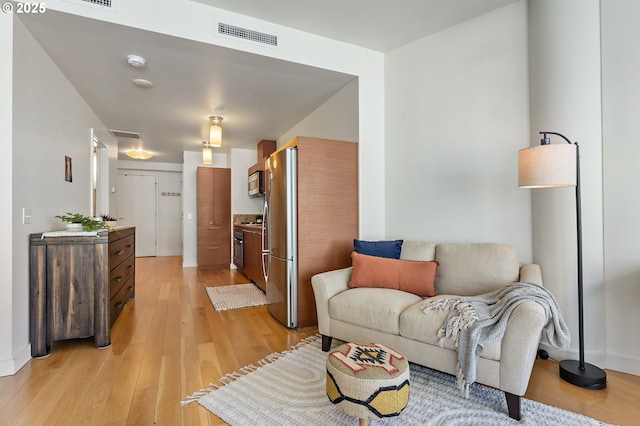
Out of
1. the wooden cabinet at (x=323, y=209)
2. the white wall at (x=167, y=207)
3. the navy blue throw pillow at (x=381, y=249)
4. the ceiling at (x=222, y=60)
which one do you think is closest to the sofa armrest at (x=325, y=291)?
the navy blue throw pillow at (x=381, y=249)

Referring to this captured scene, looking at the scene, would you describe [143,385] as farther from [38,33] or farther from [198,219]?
[198,219]

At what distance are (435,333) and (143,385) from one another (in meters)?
1.80

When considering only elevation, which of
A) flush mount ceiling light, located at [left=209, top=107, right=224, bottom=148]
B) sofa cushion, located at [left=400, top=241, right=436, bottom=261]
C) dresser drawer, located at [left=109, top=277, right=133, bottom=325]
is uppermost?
flush mount ceiling light, located at [left=209, top=107, right=224, bottom=148]

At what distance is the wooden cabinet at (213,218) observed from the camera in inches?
253

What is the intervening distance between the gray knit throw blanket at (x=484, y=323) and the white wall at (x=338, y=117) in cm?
206

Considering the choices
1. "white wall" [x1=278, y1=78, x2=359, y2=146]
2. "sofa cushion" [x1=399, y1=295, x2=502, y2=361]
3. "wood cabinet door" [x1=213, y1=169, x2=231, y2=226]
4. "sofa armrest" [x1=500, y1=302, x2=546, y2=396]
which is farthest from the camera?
"wood cabinet door" [x1=213, y1=169, x2=231, y2=226]

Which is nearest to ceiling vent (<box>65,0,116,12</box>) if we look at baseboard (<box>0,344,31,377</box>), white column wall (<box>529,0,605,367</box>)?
baseboard (<box>0,344,31,377</box>)

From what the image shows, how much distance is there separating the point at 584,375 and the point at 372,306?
4.38ft

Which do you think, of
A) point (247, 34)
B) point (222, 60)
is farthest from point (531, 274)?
point (222, 60)

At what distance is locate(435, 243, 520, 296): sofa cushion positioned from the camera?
2295mm

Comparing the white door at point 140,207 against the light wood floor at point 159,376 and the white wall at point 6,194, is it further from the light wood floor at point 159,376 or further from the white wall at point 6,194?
the white wall at point 6,194

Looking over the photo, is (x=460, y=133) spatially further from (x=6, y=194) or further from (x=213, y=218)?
(x=213, y=218)

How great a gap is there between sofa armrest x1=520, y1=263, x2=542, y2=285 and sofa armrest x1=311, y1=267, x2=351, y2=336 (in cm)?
126

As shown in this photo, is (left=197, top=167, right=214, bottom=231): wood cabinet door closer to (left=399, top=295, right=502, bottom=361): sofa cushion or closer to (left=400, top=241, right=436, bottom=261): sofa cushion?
(left=400, top=241, right=436, bottom=261): sofa cushion
